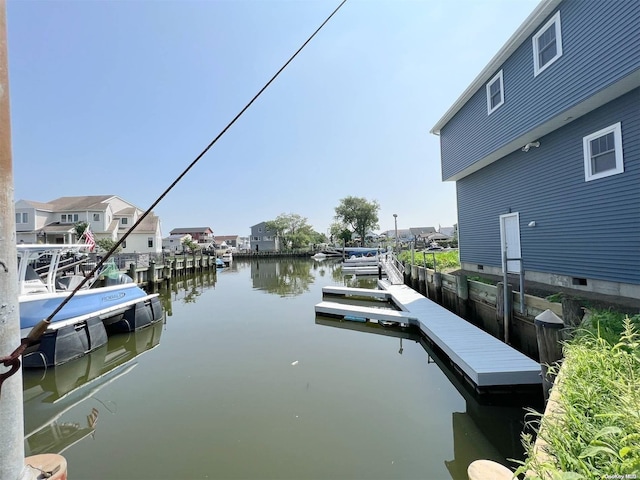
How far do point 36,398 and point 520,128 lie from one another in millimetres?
11978

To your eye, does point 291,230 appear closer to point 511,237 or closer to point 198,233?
point 198,233

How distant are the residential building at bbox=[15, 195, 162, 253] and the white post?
2879 centimetres

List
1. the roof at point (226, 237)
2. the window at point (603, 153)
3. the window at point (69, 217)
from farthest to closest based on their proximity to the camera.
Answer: the roof at point (226, 237)
the window at point (69, 217)
the window at point (603, 153)

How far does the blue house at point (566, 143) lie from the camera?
5918 millimetres

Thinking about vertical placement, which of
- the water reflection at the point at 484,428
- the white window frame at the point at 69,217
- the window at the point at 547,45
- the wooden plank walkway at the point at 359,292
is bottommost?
the water reflection at the point at 484,428

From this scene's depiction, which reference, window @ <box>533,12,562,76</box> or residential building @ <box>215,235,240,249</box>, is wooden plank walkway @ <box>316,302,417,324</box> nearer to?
window @ <box>533,12,562,76</box>

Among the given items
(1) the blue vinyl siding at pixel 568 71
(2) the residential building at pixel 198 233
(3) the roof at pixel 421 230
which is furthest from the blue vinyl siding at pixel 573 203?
(3) the roof at pixel 421 230

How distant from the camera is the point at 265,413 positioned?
4.61 m

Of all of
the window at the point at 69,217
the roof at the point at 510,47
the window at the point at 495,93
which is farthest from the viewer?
the window at the point at 69,217

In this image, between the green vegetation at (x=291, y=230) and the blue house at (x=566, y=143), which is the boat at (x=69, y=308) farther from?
the green vegetation at (x=291, y=230)

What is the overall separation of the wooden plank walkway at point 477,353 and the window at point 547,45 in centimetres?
636

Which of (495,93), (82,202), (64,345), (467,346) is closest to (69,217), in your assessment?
(82,202)

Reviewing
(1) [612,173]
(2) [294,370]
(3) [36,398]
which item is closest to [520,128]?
(1) [612,173]

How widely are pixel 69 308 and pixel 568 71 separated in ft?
38.9
